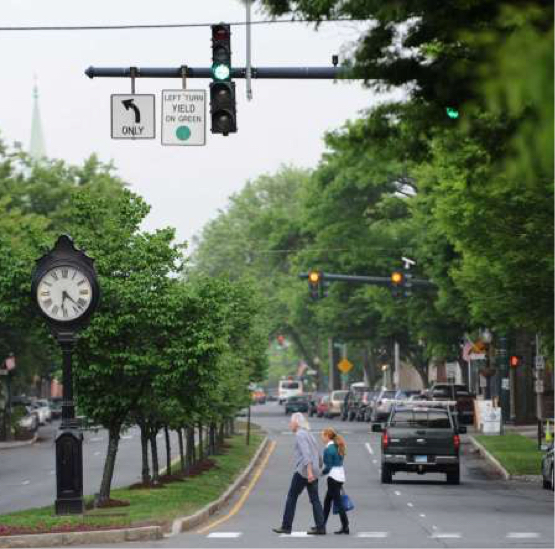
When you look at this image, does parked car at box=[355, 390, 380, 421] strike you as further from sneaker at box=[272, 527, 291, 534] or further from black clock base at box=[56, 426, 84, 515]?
sneaker at box=[272, 527, 291, 534]

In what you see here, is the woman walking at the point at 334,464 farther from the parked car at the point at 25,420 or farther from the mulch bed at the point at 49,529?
the parked car at the point at 25,420

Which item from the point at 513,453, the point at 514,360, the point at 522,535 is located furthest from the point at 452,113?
the point at 514,360

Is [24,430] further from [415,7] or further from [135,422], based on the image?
[415,7]

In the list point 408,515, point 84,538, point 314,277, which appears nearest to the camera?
point 84,538

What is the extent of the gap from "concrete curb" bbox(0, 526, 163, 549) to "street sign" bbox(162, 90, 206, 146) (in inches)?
208

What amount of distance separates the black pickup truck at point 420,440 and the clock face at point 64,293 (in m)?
13.8

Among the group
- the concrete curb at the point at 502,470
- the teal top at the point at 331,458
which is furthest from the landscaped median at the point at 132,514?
the concrete curb at the point at 502,470

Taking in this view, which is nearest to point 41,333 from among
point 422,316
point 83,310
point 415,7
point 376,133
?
point 83,310

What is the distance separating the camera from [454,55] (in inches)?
567

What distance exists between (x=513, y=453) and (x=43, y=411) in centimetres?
4623

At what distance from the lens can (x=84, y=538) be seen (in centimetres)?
2048

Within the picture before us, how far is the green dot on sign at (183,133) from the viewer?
762 inches

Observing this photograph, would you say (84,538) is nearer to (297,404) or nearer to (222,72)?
Result: (222,72)

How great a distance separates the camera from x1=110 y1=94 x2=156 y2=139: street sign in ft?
63.5
